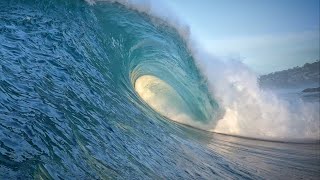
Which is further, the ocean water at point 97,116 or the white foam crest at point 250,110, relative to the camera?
the white foam crest at point 250,110

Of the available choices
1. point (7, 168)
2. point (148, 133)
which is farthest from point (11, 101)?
point (148, 133)

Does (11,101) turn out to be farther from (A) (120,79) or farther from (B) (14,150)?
(A) (120,79)

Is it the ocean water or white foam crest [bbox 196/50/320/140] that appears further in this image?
white foam crest [bbox 196/50/320/140]

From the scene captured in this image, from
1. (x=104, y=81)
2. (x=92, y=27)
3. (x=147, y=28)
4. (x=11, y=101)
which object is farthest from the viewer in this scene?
(x=147, y=28)

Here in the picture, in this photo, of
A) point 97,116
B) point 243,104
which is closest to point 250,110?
point 243,104

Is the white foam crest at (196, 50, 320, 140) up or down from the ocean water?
up

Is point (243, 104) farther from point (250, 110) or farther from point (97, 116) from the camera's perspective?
point (97, 116)

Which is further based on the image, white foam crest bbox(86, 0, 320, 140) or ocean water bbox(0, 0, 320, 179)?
white foam crest bbox(86, 0, 320, 140)

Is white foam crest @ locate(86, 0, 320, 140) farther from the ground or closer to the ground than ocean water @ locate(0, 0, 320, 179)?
farther from the ground
